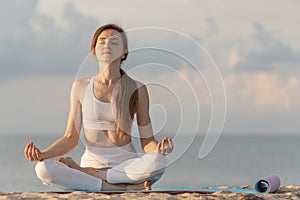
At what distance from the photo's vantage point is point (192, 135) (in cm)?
581

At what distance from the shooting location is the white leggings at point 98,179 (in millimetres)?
5660

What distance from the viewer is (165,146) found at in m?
5.59

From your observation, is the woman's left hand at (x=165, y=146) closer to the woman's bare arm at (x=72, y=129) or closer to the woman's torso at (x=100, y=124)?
the woman's torso at (x=100, y=124)

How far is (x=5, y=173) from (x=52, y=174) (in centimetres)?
1999

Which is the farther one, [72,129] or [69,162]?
[72,129]

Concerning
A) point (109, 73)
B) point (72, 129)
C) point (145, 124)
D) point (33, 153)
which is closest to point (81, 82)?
point (109, 73)

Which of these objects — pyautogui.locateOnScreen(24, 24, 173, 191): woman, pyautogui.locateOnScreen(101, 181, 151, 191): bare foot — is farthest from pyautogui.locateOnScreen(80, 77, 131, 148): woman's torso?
pyautogui.locateOnScreen(101, 181, 151, 191): bare foot

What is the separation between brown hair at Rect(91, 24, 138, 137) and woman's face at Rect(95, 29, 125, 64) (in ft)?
0.13

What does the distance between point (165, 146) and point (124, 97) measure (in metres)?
0.57

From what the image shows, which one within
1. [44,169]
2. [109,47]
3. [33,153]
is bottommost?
[44,169]

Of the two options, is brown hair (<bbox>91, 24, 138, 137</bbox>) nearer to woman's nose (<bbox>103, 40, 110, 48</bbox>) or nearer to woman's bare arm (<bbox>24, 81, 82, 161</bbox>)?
woman's nose (<bbox>103, 40, 110, 48</bbox>)

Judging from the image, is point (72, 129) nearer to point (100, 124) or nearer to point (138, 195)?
point (100, 124)

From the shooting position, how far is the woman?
5.79 m

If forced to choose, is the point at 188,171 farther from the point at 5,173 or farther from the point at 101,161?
the point at 101,161
